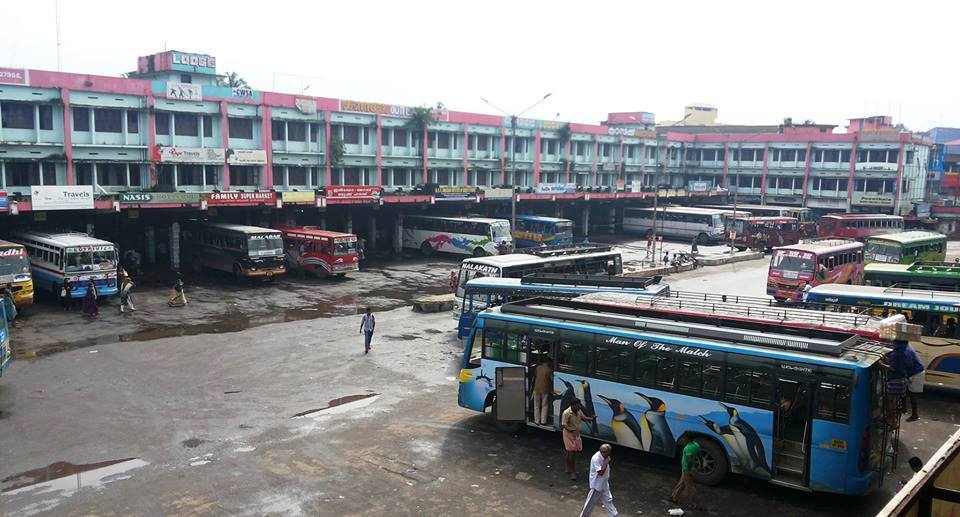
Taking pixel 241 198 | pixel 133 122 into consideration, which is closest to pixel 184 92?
pixel 133 122

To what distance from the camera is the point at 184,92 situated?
37875 mm

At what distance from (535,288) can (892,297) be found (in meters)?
9.81

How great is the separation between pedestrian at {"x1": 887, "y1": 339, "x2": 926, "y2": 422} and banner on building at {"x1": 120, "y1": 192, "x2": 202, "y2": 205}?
105 ft

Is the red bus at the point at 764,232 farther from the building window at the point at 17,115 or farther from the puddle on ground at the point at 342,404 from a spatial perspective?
the building window at the point at 17,115

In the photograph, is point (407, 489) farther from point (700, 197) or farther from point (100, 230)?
point (700, 197)

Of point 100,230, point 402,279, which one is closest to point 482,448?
point 402,279

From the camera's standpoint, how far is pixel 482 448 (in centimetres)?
1418

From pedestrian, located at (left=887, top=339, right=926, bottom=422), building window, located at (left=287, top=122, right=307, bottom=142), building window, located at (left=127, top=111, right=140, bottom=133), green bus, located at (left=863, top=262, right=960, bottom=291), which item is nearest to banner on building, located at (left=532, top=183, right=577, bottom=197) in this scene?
building window, located at (left=287, top=122, right=307, bottom=142)

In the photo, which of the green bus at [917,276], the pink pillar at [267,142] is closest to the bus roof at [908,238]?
the green bus at [917,276]

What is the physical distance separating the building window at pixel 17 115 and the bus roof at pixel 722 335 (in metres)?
28.6

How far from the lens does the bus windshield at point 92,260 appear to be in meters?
28.6

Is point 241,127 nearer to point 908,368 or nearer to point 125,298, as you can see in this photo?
point 125,298

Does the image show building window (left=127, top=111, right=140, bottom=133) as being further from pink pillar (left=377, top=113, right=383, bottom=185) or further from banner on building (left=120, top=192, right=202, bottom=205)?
pink pillar (left=377, top=113, right=383, bottom=185)

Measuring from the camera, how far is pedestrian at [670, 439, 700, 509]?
11.3m
